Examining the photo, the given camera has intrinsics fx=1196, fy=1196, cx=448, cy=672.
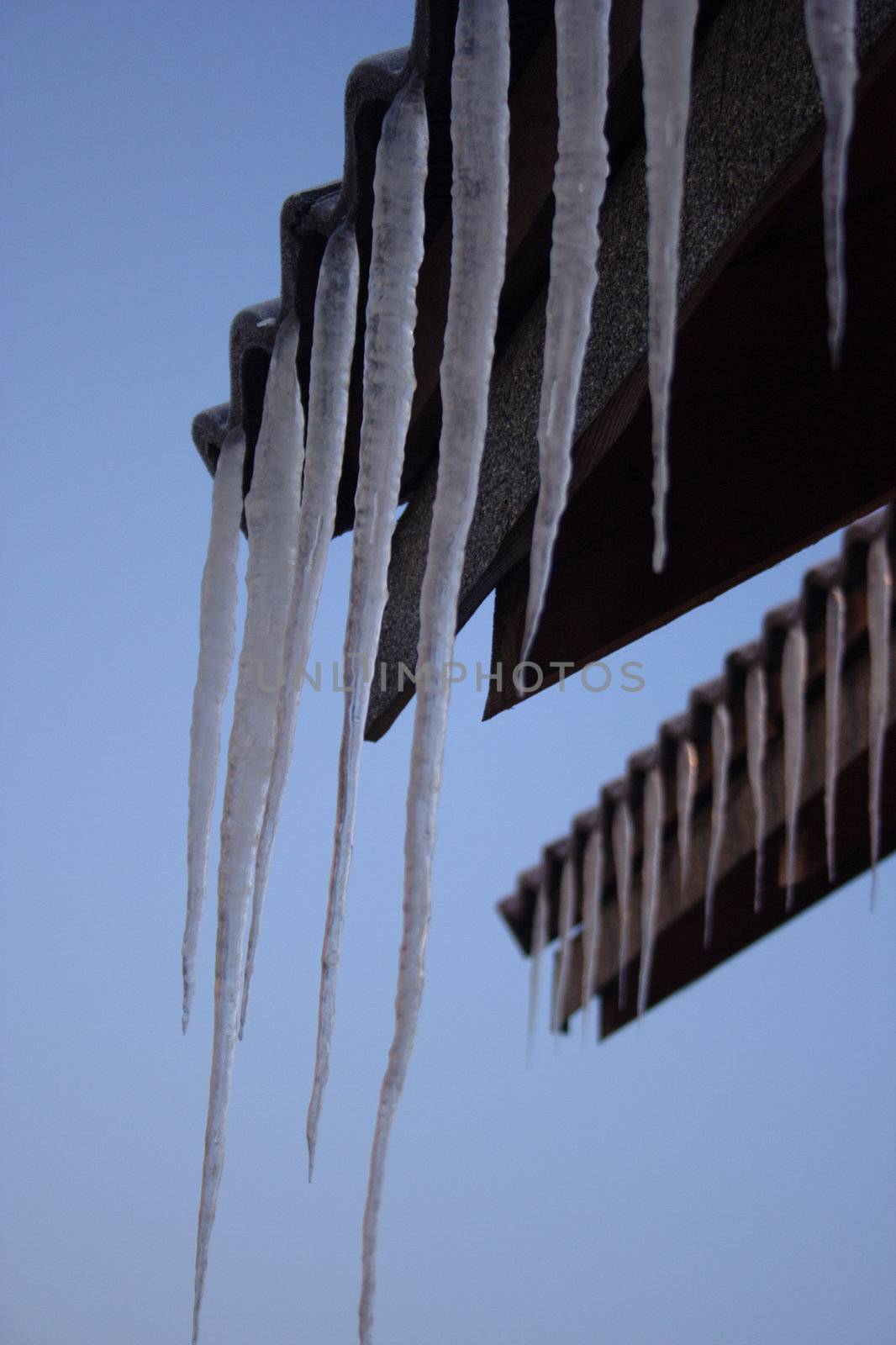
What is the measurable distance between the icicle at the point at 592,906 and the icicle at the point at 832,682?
0.63 metres

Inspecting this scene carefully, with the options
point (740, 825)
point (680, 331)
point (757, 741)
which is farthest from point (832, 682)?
point (680, 331)

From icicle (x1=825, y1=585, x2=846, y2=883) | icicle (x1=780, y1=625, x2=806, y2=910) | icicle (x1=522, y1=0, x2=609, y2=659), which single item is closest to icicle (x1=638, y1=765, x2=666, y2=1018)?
icicle (x1=780, y1=625, x2=806, y2=910)

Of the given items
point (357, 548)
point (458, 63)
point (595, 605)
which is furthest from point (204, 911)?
point (458, 63)

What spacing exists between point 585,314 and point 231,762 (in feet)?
2.09

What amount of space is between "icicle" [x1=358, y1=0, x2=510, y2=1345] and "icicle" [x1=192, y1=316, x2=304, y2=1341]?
285mm

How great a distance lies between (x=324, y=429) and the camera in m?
1.23

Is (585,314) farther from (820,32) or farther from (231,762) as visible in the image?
(231,762)

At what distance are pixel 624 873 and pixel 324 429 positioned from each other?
219cm

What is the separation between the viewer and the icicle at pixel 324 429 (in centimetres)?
117

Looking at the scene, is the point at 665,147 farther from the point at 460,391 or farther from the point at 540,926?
the point at 540,926

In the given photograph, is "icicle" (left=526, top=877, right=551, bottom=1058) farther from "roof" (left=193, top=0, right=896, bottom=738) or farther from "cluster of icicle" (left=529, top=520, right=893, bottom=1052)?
"roof" (left=193, top=0, right=896, bottom=738)

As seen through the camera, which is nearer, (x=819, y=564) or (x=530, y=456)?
(x=530, y=456)

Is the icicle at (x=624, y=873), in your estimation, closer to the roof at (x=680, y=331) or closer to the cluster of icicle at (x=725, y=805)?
the cluster of icicle at (x=725, y=805)

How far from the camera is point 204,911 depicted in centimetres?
138
